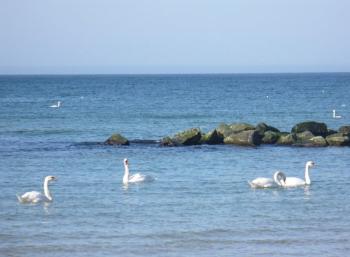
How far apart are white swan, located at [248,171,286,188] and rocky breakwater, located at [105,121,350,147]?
1077cm

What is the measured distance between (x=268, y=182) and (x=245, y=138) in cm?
1172

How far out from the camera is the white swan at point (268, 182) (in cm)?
2522

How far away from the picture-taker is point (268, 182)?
25562 mm

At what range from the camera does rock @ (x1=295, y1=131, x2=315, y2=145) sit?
37.0 m

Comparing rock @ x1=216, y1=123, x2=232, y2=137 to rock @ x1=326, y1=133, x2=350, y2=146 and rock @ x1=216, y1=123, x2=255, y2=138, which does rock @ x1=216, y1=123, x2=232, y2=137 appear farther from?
rock @ x1=326, y1=133, x2=350, y2=146

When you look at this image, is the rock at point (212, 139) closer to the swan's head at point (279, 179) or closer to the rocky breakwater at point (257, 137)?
the rocky breakwater at point (257, 137)

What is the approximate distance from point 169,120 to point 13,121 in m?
10.4

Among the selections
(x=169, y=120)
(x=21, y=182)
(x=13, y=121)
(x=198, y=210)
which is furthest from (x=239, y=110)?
(x=198, y=210)

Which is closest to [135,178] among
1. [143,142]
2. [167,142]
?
[167,142]

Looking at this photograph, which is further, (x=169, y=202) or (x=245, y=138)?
(x=245, y=138)

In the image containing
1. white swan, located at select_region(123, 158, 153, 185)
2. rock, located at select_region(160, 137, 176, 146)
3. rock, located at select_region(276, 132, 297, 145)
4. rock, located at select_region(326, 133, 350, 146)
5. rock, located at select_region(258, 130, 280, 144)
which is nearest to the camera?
white swan, located at select_region(123, 158, 153, 185)

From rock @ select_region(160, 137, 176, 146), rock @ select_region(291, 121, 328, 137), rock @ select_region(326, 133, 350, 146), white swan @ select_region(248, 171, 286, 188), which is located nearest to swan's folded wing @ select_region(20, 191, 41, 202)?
white swan @ select_region(248, 171, 286, 188)

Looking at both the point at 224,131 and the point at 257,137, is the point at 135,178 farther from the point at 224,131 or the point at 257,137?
the point at 224,131

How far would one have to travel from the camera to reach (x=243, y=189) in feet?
81.8
